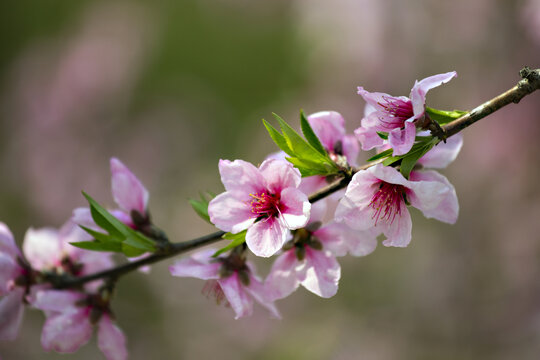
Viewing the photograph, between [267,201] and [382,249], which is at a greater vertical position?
[267,201]

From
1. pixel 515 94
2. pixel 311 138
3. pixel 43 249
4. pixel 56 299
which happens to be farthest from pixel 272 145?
pixel 515 94

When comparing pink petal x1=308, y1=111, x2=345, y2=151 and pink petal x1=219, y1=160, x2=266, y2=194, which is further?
pink petal x1=308, y1=111, x2=345, y2=151

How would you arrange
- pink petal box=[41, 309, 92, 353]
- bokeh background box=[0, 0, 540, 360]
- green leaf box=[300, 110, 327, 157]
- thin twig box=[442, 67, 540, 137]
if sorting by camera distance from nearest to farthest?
thin twig box=[442, 67, 540, 137] < green leaf box=[300, 110, 327, 157] < pink petal box=[41, 309, 92, 353] < bokeh background box=[0, 0, 540, 360]

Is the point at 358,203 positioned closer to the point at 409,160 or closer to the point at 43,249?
the point at 409,160

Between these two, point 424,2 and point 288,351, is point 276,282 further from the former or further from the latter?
point 424,2

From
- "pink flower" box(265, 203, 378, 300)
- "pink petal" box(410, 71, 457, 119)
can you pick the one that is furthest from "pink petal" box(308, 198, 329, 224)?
"pink petal" box(410, 71, 457, 119)

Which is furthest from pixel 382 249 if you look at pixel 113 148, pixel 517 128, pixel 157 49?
pixel 157 49

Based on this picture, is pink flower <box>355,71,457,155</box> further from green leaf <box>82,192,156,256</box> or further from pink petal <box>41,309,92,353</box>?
pink petal <box>41,309,92,353</box>

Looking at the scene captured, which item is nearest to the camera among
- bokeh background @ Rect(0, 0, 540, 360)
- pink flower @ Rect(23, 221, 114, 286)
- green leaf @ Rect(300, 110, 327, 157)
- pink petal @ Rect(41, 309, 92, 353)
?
green leaf @ Rect(300, 110, 327, 157)
